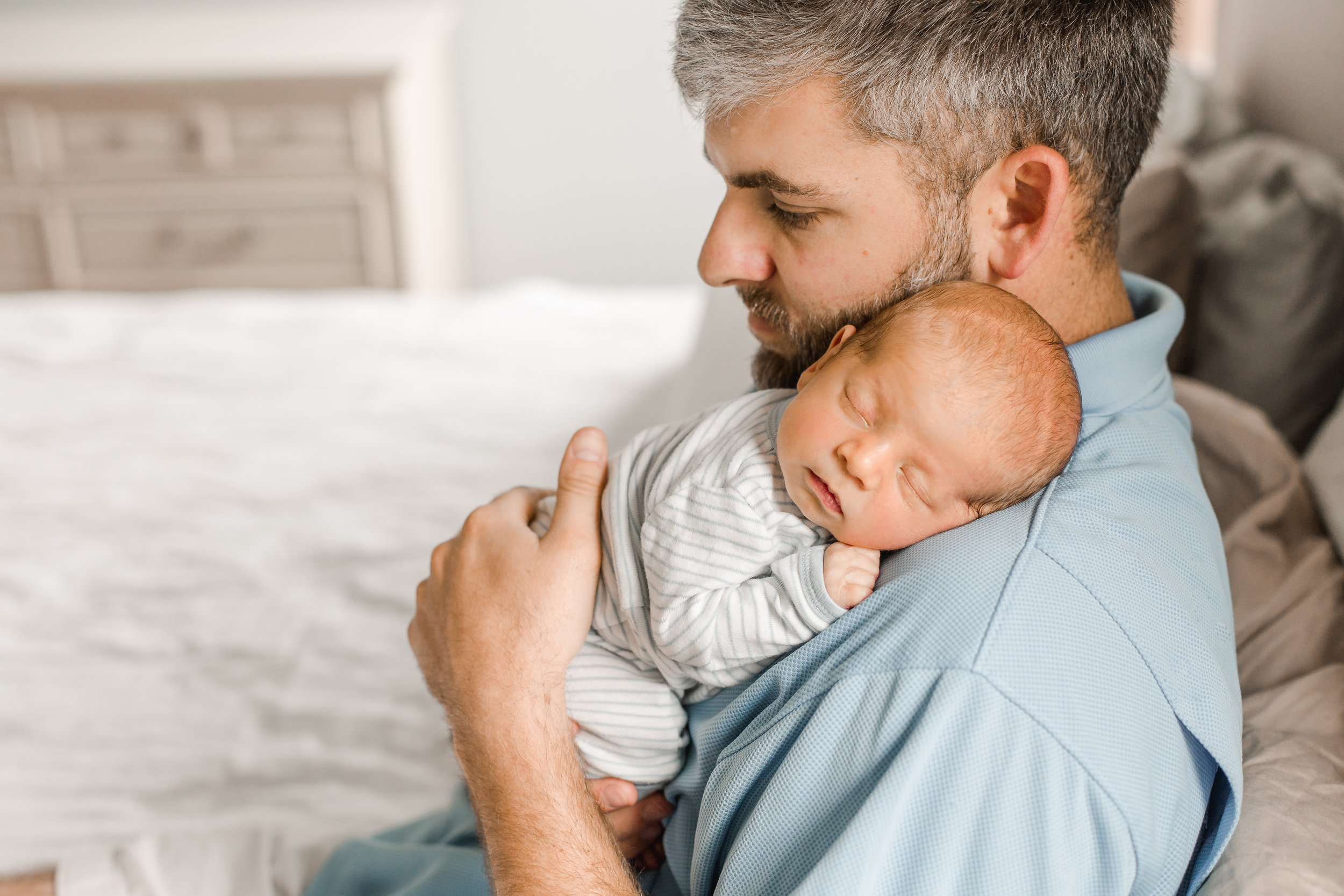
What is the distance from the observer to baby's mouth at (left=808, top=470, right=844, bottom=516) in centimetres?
70

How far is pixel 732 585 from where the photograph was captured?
0.71 metres

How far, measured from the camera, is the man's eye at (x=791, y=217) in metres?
0.82

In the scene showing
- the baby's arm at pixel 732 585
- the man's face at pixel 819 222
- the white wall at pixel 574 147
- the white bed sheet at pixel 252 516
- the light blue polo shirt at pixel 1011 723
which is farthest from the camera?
the white wall at pixel 574 147

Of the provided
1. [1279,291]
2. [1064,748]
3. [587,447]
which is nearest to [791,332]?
[587,447]

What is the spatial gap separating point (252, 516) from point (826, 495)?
3.87ft

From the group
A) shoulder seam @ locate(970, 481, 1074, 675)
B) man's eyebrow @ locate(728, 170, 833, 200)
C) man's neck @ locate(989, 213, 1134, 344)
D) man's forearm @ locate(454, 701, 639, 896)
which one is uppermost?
man's eyebrow @ locate(728, 170, 833, 200)

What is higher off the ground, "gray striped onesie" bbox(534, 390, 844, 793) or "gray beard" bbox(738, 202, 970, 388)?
"gray beard" bbox(738, 202, 970, 388)

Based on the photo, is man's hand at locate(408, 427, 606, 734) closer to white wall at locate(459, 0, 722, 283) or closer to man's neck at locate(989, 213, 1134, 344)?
man's neck at locate(989, 213, 1134, 344)

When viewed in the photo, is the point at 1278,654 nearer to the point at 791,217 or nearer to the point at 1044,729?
the point at 1044,729

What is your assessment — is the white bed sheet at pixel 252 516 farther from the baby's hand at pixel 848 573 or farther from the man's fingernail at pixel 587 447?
the baby's hand at pixel 848 573

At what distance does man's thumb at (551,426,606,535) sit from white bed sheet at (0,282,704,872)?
0.46 m

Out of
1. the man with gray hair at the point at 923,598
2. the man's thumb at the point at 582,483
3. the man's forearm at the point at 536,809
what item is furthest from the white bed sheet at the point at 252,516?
the man's thumb at the point at 582,483

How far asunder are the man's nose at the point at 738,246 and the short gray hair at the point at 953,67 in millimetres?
85

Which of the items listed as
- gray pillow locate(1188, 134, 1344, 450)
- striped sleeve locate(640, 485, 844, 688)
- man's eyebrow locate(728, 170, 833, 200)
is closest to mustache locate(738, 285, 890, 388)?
Result: man's eyebrow locate(728, 170, 833, 200)
